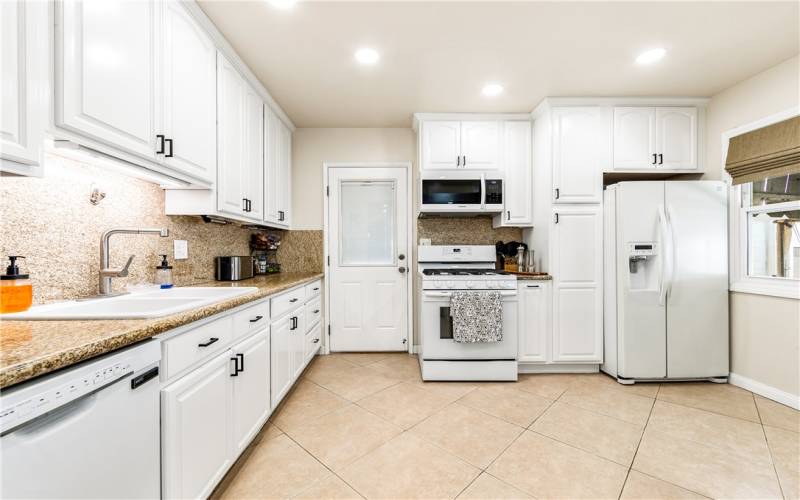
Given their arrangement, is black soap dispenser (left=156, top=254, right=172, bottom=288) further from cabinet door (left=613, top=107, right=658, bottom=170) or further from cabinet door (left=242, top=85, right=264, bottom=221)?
cabinet door (left=613, top=107, right=658, bottom=170)

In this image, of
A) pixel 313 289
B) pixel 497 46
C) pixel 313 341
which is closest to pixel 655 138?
pixel 497 46

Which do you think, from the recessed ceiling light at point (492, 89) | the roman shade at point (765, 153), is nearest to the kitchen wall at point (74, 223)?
the recessed ceiling light at point (492, 89)

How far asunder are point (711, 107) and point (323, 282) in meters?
3.98

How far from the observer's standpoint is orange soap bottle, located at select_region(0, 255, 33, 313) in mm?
1017

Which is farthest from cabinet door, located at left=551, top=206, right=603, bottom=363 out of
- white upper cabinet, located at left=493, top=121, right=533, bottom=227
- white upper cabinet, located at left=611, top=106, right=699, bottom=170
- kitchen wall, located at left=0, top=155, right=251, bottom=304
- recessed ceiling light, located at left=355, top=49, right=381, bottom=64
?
kitchen wall, located at left=0, top=155, right=251, bottom=304

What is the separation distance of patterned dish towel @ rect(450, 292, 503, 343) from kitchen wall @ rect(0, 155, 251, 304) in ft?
6.78

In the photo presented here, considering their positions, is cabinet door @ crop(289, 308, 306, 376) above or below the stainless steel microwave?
below

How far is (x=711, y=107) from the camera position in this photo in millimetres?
2742

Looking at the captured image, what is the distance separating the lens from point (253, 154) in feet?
7.95

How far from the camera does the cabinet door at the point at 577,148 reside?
9.11ft

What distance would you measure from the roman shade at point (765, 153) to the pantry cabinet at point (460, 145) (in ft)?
6.03

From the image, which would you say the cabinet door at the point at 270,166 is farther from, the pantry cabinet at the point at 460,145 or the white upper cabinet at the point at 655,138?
the white upper cabinet at the point at 655,138

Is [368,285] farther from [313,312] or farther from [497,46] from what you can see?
[497,46]

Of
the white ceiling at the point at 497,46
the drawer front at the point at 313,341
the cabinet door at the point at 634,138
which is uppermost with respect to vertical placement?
the white ceiling at the point at 497,46
